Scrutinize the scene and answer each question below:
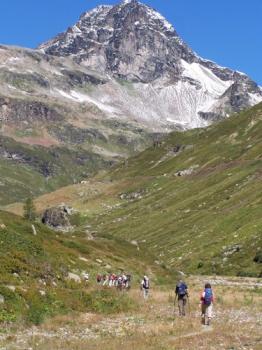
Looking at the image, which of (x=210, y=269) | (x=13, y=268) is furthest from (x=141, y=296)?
(x=210, y=269)

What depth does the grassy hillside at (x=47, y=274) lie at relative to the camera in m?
35.8

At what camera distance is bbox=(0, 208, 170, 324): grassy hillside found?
117 ft

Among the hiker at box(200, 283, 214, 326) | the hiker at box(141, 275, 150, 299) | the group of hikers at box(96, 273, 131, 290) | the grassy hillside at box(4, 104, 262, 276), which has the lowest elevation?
the hiker at box(200, 283, 214, 326)

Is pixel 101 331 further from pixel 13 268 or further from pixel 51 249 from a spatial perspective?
pixel 51 249

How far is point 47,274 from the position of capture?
4641 cm

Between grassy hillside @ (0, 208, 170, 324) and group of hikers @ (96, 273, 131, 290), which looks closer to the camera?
grassy hillside @ (0, 208, 170, 324)


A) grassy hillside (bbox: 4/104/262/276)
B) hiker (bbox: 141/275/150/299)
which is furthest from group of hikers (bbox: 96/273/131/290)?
grassy hillside (bbox: 4/104/262/276)

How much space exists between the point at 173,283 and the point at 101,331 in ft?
132

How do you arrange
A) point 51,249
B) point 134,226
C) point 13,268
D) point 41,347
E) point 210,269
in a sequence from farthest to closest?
point 134,226 → point 210,269 → point 51,249 → point 13,268 → point 41,347

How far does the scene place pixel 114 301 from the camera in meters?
43.8

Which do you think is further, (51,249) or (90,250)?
(90,250)

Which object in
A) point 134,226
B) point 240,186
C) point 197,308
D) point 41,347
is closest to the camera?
point 41,347

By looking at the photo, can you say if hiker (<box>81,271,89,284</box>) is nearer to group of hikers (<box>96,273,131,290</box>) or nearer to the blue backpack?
group of hikers (<box>96,273,131,290</box>)

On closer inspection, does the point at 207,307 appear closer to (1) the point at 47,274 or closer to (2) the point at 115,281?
(1) the point at 47,274
